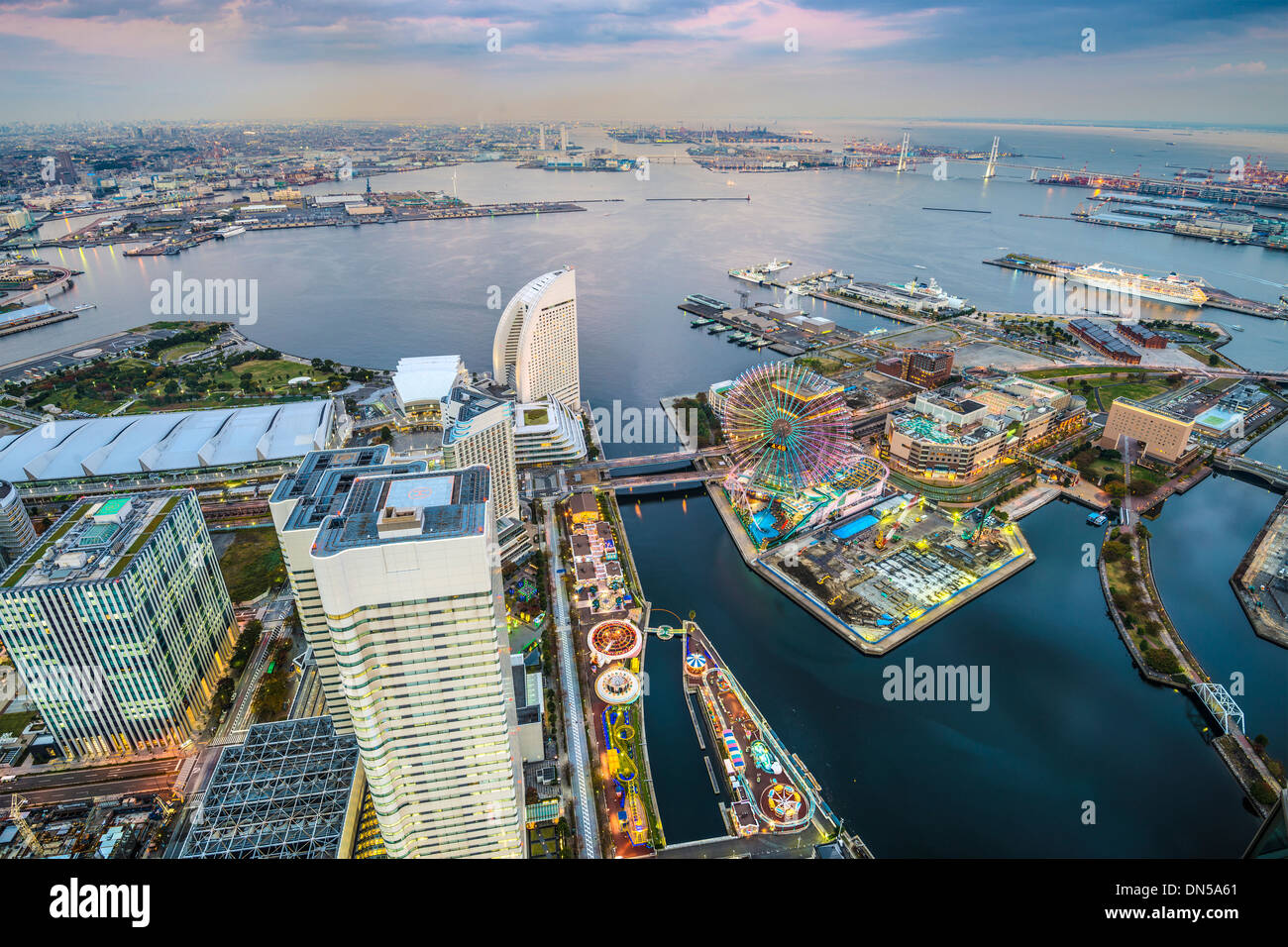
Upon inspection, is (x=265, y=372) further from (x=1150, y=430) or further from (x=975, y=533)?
(x=1150, y=430)

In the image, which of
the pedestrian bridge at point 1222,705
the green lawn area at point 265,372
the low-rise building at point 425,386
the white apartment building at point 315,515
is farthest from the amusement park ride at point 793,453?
the green lawn area at point 265,372

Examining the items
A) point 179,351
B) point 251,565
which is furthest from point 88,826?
point 179,351

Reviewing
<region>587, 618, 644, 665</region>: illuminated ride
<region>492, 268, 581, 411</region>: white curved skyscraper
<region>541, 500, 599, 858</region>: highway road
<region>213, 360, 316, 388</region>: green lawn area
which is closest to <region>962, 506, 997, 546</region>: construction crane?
<region>587, 618, 644, 665</region>: illuminated ride

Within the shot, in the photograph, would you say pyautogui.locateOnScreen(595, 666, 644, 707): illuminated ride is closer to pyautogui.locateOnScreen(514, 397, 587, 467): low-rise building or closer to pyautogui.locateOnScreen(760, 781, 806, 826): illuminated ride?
pyautogui.locateOnScreen(760, 781, 806, 826): illuminated ride

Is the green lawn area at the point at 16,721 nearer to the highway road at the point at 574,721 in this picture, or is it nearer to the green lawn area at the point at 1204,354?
the highway road at the point at 574,721
